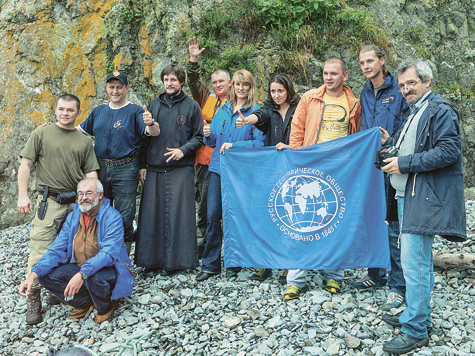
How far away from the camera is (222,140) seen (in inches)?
191

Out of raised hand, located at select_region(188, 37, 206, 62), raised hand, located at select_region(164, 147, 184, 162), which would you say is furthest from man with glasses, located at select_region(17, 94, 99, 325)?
raised hand, located at select_region(188, 37, 206, 62)

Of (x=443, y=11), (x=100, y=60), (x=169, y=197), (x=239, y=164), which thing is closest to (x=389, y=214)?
(x=239, y=164)

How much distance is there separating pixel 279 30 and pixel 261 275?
17.5 ft

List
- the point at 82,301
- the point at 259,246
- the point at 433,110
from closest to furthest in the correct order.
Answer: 1. the point at 433,110
2. the point at 82,301
3. the point at 259,246

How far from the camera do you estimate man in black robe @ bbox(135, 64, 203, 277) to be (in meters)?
4.84

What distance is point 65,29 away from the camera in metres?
8.74

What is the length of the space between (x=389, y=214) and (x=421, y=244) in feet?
2.17

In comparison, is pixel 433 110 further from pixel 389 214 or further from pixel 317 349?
pixel 317 349

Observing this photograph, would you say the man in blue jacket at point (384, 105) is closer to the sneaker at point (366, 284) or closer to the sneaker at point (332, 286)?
the sneaker at point (366, 284)

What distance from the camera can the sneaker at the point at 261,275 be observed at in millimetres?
4630

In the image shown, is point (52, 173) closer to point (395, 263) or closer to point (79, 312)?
point (79, 312)

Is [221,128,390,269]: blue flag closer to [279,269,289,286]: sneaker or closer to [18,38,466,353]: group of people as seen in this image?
[18,38,466,353]: group of people

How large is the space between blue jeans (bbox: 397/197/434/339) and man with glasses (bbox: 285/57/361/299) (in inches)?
46.1

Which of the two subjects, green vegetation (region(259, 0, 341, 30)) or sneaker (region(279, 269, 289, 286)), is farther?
green vegetation (region(259, 0, 341, 30))
